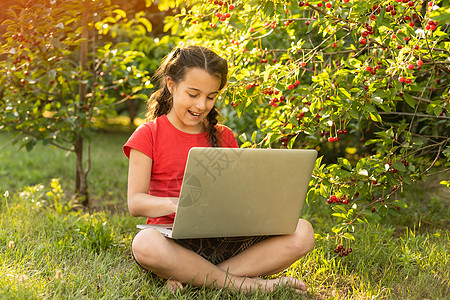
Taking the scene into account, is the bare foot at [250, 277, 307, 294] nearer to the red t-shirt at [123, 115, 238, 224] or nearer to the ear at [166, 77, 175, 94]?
the red t-shirt at [123, 115, 238, 224]

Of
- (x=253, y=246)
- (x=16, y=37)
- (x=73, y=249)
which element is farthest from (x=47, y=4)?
(x=253, y=246)

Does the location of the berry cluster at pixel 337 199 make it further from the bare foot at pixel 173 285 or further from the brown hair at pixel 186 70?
the bare foot at pixel 173 285

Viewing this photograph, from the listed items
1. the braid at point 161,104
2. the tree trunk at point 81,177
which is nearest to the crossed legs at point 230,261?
the braid at point 161,104

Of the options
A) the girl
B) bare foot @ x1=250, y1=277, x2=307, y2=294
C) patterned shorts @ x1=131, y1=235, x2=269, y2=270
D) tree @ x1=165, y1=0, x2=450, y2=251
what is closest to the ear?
the girl

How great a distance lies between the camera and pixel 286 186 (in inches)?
71.8

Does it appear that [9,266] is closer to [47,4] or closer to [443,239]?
[47,4]

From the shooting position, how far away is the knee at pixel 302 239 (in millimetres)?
2086

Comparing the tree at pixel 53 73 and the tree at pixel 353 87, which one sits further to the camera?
the tree at pixel 53 73

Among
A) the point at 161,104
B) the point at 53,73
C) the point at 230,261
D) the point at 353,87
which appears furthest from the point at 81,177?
the point at 353,87

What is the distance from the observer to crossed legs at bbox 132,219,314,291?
1.92m

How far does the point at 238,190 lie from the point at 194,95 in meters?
0.63

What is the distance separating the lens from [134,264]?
7.36ft

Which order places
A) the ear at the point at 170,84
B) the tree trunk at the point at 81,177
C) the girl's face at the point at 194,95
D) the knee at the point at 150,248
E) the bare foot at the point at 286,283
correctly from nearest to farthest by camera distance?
1. the knee at the point at 150,248
2. the bare foot at the point at 286,283
3. the girl's face at the point at 194,95
4. the ear at the point at 170,84
5. the tree trunk at the point at 81,177

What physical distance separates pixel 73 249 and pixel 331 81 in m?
1.48
